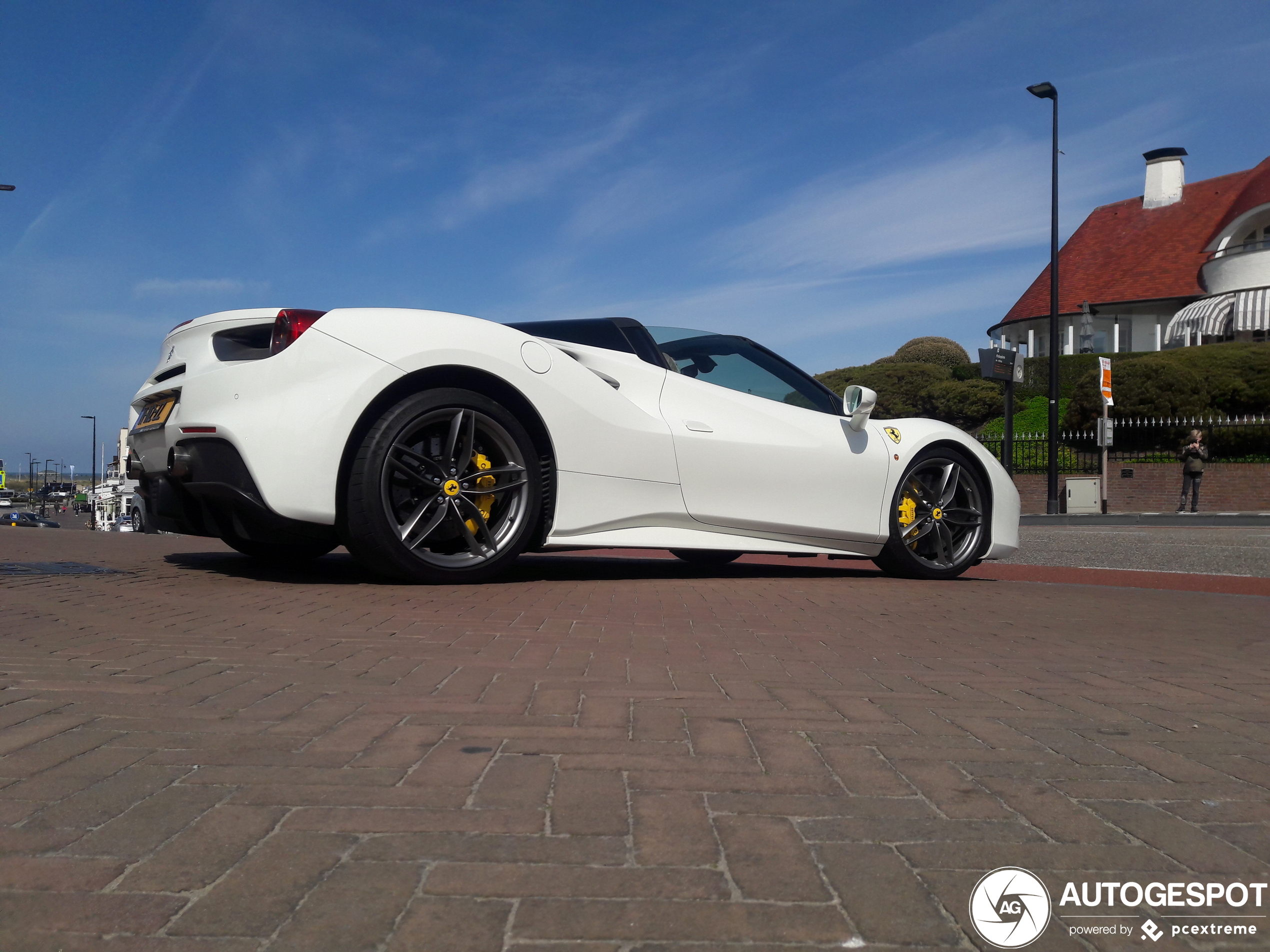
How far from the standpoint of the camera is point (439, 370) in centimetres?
511

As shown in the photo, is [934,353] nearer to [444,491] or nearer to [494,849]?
[444,491]

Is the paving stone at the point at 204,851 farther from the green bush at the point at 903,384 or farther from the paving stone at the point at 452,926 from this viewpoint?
the green bush at the point at 903,384

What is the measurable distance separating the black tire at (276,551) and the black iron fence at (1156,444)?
70.2 ft

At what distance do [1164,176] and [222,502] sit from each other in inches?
2124

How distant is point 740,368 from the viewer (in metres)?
6.39

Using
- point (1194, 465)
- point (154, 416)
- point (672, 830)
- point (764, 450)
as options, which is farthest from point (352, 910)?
point (1194, 465)

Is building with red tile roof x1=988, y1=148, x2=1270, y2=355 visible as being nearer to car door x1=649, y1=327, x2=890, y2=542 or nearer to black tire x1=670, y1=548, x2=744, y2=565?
black tire x1=670, y1=548, x2=744, y2=565

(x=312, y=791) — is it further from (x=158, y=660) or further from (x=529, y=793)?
(x=158, y=660)

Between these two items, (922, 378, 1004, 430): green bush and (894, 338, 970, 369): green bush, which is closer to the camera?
(922, 378, 1004, 430): green bush

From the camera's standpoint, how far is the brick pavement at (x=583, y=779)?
1.56 meters

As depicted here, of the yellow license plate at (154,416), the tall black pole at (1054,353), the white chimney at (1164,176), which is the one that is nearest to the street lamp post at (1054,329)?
the tall black pole at (1054,353)

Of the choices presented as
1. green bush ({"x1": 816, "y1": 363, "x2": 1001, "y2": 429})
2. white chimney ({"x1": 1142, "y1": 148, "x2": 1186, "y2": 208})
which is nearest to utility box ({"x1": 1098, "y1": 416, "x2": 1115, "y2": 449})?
green bush ({"x1": 816, "y1": 363, "x2": 1001, "y2": 429})

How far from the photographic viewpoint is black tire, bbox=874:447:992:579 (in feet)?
21.9

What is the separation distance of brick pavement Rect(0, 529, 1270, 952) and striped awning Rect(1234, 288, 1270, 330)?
38099 millimetres
